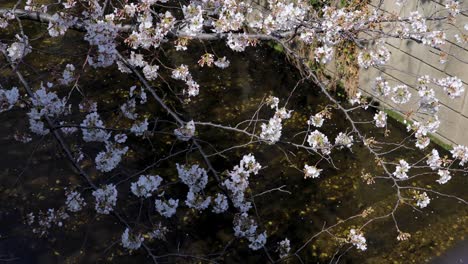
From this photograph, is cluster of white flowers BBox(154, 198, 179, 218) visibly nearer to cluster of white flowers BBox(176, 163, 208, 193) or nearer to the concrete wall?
cluster of white flowers BBox(176, 163, 208, 193)

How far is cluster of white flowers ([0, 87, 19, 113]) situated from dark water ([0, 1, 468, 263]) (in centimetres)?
67

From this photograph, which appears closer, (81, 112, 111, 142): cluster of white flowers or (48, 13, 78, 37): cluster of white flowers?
(48, 13, 78, 37): cluster of white flowers

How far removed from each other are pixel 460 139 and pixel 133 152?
4016 mm

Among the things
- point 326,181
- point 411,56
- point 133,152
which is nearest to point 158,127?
point 133,152

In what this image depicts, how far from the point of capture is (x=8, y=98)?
11.9ft

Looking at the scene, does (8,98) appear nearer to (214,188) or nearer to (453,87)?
(214,188)

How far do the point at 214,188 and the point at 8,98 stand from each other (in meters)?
2.69

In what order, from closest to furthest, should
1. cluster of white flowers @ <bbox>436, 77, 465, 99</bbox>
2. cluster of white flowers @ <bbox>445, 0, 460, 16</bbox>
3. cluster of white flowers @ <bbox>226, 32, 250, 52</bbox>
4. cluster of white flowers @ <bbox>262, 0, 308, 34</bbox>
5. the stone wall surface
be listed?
1. cluster of white flowers @ <bbox>226, 32, 250, 52</bbox>
2. cluster of white flowers @ <bbox>262, 0, 308, 34</bbox>
3. cluster of white flowers @ <bbox>436, 77, 465, 99</bbox>
4. cluster of white flowers @ <bbox>445, 0, 460, 16</bbox>
5. the stone wall surface

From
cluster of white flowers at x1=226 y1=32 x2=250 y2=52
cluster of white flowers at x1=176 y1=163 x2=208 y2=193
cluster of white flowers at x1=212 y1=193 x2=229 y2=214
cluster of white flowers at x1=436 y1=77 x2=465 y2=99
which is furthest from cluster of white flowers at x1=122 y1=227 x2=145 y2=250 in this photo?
cluster of white flowers at x1=436 y1=77 x2=465 y2=99

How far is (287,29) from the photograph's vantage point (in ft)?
14.5

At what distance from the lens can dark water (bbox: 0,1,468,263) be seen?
512 centimetres

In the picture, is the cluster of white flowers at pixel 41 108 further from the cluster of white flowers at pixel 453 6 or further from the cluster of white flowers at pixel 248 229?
the cluster of white flowers at pixel 453 6

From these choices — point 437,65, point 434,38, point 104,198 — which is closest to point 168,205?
point 104,198

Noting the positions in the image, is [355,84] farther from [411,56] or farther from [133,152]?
[133,152]
